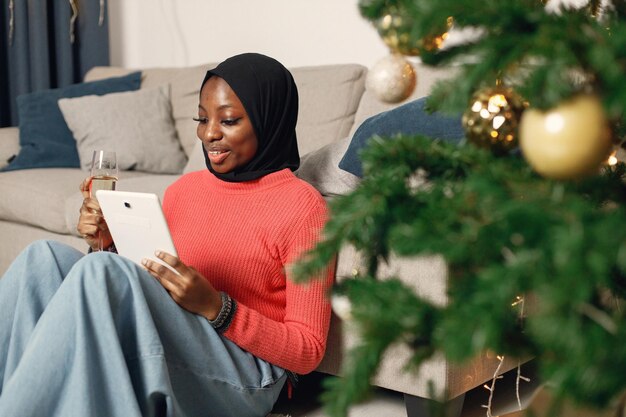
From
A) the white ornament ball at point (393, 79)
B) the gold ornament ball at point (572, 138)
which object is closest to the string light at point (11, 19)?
the white ornament ball at point (393, 79)

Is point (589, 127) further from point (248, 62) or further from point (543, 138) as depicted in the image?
point (248, 62)

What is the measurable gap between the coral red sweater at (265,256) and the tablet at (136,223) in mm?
158

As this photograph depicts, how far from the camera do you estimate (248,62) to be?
66.9 inches

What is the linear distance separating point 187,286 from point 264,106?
447mm

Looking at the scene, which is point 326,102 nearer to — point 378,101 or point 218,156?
point 378,101

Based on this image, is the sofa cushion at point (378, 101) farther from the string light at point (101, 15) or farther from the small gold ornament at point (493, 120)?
the string light at point (101, 15)

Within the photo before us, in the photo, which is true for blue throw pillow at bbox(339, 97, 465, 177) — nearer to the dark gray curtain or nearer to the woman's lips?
the woman's lips

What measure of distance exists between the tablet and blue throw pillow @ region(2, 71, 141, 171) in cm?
174

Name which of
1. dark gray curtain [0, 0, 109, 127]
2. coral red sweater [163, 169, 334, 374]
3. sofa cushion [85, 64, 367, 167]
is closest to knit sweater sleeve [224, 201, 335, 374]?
coral red sweater [163, 169, 334, 374]

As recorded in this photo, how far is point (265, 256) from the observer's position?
62.8 inches

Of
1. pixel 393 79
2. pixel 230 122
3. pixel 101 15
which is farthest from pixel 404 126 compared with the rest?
pixel 101 15

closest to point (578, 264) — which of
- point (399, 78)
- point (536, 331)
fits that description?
point (536, 331)

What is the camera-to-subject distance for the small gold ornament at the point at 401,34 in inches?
24.3

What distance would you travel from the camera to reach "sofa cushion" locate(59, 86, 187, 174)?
10.3ft
